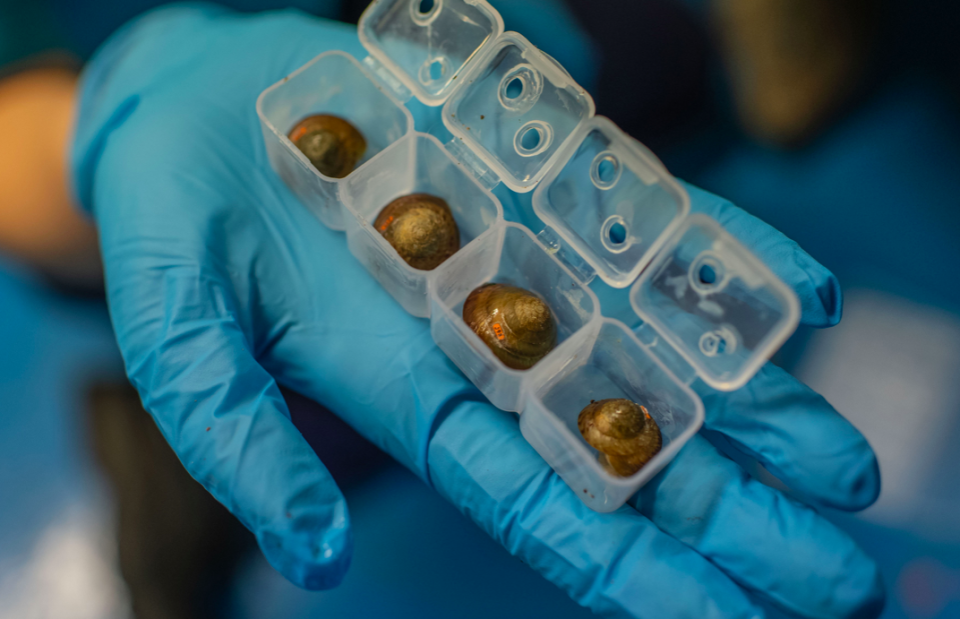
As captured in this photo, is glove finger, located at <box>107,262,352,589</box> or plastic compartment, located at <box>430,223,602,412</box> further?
plastic compartment, located at <box>430,223,602,412</box>

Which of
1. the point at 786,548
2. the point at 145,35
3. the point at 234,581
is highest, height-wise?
the point at 786,548

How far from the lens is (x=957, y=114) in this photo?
112 inches

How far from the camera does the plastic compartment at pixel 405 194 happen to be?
78.6 inches

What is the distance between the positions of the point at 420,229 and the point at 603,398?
87cm

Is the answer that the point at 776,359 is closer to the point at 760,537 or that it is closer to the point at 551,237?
the point at 760,537

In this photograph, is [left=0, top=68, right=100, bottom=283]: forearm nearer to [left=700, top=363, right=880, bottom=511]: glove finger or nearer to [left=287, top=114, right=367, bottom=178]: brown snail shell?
[left=287, top=114, right=367, bottom=178]: brown snail shell

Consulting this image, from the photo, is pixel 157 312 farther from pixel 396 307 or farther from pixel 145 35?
pixel 145 35

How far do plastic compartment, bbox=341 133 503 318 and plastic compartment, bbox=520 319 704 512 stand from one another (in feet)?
1.79

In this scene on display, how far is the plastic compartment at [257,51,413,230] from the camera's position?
216 centimetres

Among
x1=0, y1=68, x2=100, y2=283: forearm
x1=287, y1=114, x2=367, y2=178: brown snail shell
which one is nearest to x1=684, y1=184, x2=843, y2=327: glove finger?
x1=287, y1=114, x2=367, y2=178: brown snail shell

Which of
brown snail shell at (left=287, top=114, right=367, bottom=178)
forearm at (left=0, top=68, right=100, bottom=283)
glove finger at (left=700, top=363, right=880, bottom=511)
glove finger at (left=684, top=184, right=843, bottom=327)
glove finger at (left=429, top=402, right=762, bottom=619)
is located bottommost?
forearm at (left=0, top=68, right=100, bottom=283)

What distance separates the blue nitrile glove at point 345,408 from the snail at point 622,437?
0.17m

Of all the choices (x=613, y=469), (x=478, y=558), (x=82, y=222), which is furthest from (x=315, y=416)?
(x=82, y=222)

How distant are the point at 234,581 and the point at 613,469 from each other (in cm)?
147
